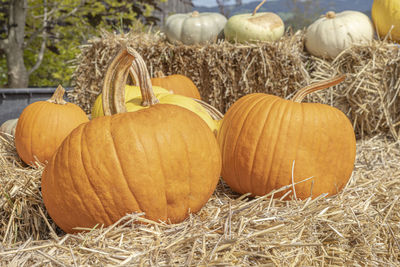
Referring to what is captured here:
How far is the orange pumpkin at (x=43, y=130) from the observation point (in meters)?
2.26

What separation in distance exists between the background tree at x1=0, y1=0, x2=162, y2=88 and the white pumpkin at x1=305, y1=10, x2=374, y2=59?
2211mm

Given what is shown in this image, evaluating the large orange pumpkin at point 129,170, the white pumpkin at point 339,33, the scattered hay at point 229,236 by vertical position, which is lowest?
the scattered hay at point 229,236

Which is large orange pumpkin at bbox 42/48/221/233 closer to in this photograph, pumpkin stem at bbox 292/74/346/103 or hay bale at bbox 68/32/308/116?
pumpkin stem at bbox 292/74/346/103

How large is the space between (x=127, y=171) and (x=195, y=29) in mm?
2685

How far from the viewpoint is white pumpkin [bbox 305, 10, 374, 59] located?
319cm

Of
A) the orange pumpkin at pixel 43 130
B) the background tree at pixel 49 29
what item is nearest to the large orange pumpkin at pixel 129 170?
the orange pumpkin at pixel 43 130

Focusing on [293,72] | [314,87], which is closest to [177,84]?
[293,72]

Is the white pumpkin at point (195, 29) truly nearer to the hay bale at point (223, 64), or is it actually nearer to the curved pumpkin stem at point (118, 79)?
the hay bale at point (223, 64)

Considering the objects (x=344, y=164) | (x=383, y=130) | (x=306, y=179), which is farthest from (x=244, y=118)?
(x=383, y=130)

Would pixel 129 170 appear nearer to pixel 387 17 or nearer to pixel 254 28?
pixel 254 28

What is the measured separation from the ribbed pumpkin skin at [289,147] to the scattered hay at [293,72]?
1.59 m

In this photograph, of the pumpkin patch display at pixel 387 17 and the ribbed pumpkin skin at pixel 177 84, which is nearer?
the pumpkin patch display at pixel 387 17

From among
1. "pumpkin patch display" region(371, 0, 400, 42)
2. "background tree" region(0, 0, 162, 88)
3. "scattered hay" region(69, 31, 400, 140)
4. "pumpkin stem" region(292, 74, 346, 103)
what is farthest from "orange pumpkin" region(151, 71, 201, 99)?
"pumpkin patch display" region(371, 0, 400, 42)

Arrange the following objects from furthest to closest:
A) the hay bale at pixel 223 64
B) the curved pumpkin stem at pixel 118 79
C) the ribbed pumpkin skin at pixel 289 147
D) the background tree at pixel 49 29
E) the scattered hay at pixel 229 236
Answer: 1. the background tree at pixel 49 29
2. the hay bale at pixel 223 64
3. the ribbed pumpkin skin at pixel 289 147
4. the curved pumpkin stem at pixel 118 79
5. the scattered hay at pixel 229 236
